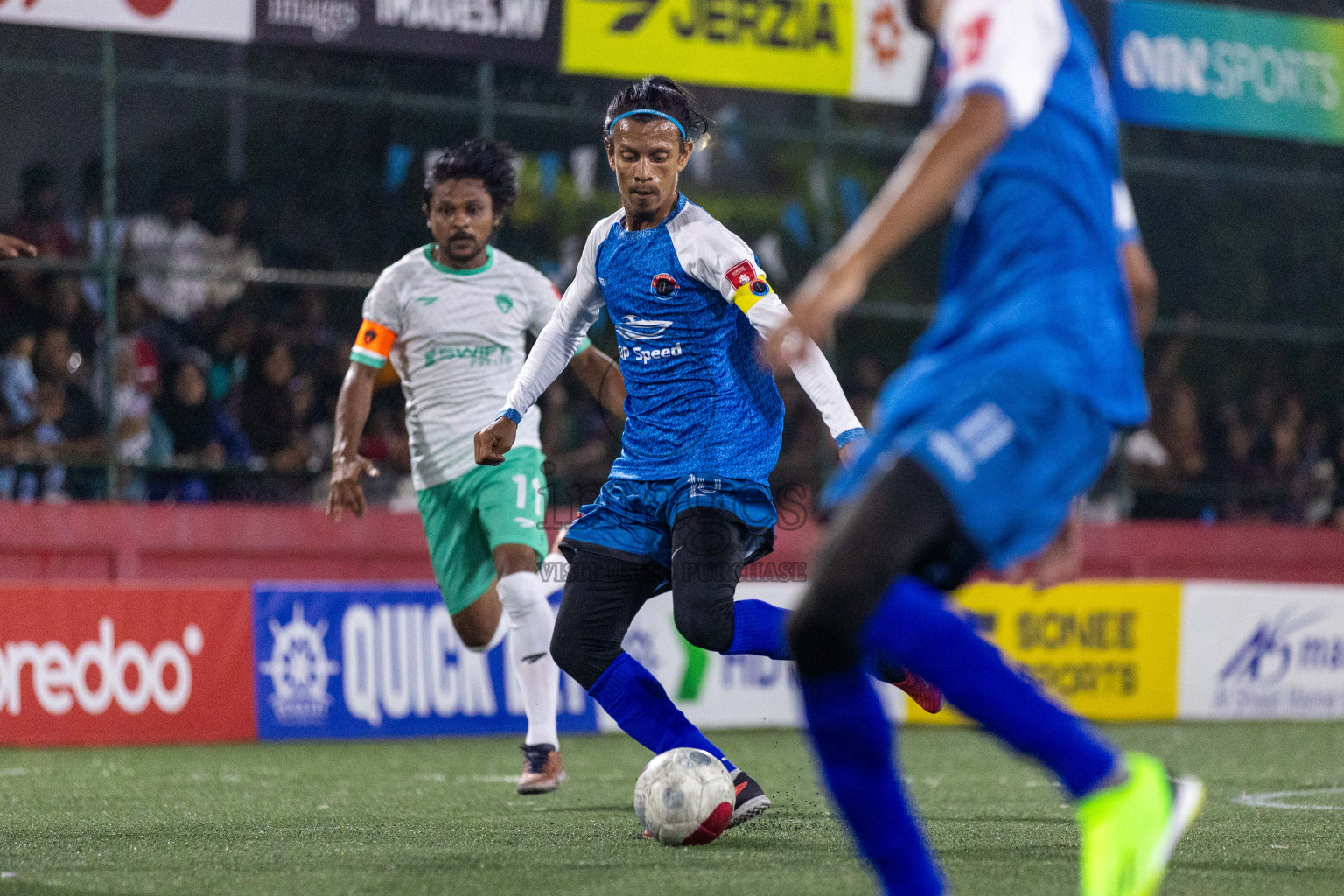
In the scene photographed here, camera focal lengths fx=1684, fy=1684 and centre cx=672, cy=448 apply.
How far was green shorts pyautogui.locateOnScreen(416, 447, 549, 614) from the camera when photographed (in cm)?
647

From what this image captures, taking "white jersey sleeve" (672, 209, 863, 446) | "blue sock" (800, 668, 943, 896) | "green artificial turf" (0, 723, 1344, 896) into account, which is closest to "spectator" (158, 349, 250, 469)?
"green artificial turf" (0, 723, 1344, 896)

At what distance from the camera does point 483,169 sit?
6551mm

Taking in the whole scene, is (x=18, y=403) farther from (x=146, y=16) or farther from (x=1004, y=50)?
(x=1004, y=50)

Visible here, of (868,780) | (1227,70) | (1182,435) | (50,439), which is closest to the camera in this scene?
(868,780)

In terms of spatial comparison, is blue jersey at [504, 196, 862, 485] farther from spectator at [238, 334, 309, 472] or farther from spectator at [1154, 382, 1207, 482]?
spectator at [1154, 382, 1207, 482]

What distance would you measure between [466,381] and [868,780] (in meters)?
4.00

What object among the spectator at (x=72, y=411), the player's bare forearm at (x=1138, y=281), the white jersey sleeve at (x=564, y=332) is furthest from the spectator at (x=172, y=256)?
the player's bare forearm at (x=1138, y=281)

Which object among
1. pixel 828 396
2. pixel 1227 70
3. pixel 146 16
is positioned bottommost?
pixel 828 396

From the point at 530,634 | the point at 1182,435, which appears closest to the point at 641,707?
the point at 530,634

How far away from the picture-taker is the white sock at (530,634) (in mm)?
6270

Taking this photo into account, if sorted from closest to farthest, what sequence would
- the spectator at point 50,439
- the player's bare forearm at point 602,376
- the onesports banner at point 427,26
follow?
1. the player's bare forearm at point 602,376
2. the spectator at point 50,439
3. the onesports banner at point 427,26

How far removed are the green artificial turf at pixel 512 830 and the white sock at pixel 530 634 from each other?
400mm

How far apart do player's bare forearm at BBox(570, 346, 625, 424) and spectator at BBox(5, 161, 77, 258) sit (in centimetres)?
602

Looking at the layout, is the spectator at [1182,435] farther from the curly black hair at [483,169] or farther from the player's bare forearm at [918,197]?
the player's bare forearm at [918,197]
